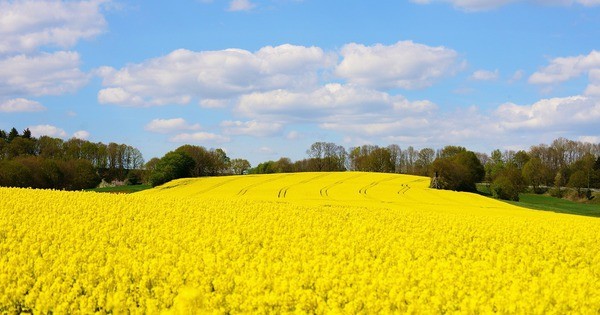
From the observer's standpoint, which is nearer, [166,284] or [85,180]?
[166,284]

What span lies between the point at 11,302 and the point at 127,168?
10917cm

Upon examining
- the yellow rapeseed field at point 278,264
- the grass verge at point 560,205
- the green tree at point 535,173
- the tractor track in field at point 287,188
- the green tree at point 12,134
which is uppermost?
the green tree at point 12,134

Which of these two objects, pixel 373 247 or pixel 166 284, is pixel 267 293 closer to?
pixel 166 284

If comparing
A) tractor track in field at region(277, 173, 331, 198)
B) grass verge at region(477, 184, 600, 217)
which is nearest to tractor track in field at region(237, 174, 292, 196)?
tractor track in field at region(277, 173, 331, 198)

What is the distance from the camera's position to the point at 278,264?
9062 millimetres

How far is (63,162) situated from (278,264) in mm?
82214

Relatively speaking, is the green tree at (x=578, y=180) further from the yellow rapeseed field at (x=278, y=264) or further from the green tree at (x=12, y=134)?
the green tree at (x=12, y=134)

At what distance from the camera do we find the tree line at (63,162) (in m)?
68.8

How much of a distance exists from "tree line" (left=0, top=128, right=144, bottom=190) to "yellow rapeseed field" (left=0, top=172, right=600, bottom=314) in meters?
53.8

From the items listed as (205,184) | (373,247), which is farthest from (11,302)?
(205,184)

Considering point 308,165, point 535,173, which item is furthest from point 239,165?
point 535,173

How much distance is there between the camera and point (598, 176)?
9269 cm

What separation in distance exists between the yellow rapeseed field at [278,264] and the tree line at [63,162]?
53.8 m

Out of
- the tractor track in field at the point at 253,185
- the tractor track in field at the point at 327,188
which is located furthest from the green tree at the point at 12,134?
the tractor track in field at the point at 327,188
